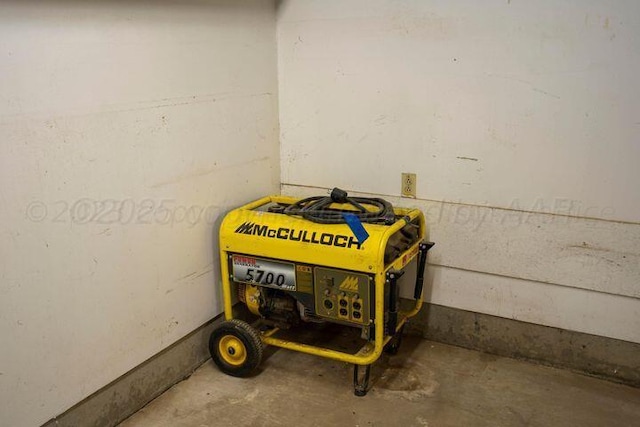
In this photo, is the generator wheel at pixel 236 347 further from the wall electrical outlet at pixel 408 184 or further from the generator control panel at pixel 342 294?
the wall electrical outlet at pixel 408 184

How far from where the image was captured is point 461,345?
2.84m

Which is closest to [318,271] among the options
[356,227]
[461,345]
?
[356,227]

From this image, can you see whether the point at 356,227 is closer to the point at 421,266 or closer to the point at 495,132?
the point at 421,266

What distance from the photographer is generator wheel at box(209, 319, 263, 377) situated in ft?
8.15

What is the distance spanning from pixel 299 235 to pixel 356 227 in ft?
0.80

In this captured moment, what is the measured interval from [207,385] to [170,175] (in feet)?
3.14

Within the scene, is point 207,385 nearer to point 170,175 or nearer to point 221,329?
point 221,329

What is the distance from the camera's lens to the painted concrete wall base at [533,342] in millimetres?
2493

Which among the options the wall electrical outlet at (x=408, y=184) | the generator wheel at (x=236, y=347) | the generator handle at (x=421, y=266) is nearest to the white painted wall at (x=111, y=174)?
the generator wheel at (x=236, y=347)

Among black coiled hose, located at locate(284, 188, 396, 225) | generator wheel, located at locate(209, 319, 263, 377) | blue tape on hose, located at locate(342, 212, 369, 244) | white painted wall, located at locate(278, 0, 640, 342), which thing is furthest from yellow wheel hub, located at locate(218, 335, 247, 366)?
white painted wall, located at locate(278, 0, 640, 342)

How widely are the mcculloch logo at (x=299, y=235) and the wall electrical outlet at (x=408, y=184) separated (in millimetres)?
617

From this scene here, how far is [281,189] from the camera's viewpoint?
3084 mm

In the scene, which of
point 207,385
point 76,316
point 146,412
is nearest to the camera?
point 76,316

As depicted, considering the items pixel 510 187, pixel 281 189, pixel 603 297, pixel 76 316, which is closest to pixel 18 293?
pixel 76 316
